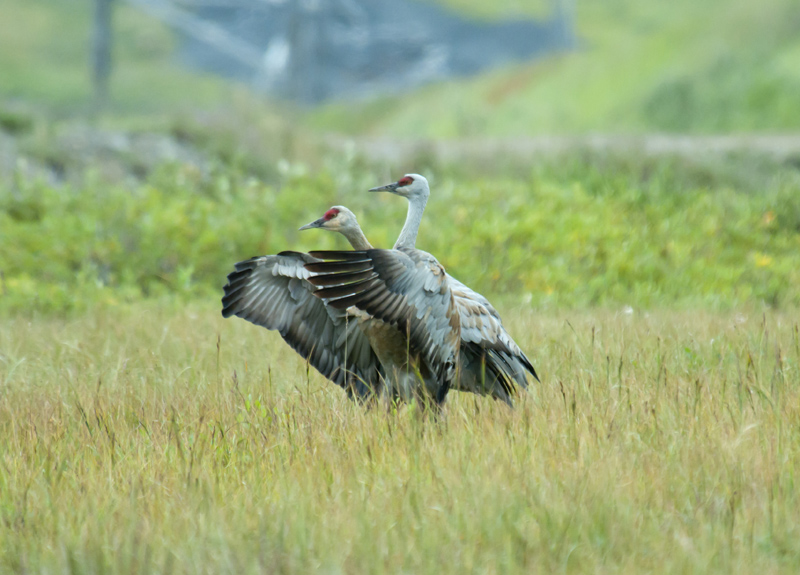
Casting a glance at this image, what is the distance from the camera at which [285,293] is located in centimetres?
441

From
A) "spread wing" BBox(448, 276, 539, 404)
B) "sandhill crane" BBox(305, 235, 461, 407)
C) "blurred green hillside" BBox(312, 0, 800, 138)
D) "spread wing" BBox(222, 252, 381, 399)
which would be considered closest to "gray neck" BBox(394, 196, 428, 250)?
"sandhill crane" BBox(305, 235, 461, 407)

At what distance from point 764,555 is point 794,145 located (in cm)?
1169

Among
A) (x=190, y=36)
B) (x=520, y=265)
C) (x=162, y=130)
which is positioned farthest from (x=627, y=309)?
(x=190, y=36)

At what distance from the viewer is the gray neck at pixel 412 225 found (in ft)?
14.2

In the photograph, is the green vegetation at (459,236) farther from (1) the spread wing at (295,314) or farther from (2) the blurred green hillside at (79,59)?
(2) the blurred green hillside at (79,59)

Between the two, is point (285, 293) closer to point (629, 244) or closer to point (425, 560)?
point (425, 560)

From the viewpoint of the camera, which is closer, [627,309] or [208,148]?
[627,309]

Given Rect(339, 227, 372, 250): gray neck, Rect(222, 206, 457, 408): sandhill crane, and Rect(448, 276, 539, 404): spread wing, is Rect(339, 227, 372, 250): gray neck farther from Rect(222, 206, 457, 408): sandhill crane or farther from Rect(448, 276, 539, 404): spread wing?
Rect(448, 276, 539, 404): spread wing

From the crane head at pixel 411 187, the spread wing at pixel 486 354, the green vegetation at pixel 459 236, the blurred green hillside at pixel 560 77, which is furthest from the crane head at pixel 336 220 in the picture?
the blurred green hillside at pixel 560 77

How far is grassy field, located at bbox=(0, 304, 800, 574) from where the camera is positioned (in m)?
2.74

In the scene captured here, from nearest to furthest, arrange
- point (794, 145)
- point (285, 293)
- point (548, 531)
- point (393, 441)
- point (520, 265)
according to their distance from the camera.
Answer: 1. point (548, 531)
2. point (393, 441)
3. point (285, 293)
4. point (520, 265)
5. point (794, 145)

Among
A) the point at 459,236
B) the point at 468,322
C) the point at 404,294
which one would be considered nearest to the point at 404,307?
the point at 404,294

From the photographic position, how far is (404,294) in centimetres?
386

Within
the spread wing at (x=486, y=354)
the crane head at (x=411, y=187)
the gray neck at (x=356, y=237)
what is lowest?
the spread wing at (x=486, y=354)
